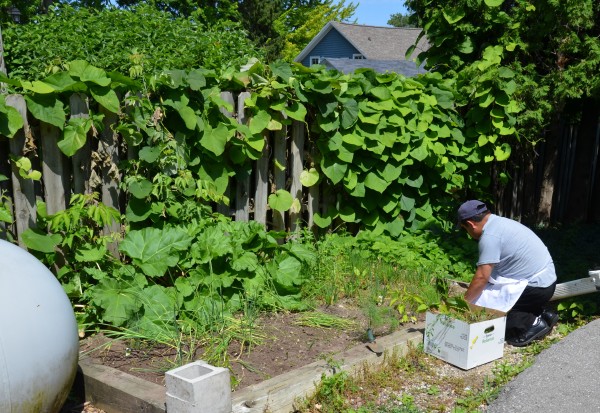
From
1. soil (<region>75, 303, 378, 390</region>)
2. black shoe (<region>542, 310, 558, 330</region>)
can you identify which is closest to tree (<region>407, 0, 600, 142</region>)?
black shoe (<region>542, 310, 558, 330</region>)

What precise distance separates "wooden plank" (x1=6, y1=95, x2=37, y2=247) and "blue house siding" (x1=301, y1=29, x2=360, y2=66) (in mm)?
36614

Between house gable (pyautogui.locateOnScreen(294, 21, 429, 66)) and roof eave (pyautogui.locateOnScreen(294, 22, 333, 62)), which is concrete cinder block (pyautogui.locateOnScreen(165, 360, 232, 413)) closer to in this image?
house gable (pyautogui.locateOnScreen(294, 21, 429, 66))

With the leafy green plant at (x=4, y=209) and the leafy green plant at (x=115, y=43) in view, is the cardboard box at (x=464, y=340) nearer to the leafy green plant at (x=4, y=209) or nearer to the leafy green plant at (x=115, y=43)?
the leafy green plant at (x=4, y=209)

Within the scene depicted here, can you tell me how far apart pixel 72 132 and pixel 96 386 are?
1866 mm

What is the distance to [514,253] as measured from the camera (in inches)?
199

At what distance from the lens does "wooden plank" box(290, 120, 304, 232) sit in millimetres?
6387

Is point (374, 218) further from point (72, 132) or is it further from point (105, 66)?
point (105, 66)

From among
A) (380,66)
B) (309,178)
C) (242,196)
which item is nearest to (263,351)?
(242,196)

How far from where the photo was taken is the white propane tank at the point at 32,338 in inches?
127

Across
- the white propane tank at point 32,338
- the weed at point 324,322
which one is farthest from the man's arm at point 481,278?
the white propane tank at point 32,338

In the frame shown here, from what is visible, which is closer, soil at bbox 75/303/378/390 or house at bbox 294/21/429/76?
soil at bbox 75/303/378/390

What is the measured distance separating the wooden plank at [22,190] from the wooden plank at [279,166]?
2.19 metres

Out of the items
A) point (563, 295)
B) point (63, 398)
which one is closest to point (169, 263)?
point (63, 398)

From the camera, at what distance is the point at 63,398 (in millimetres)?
3639
